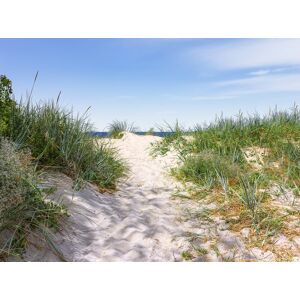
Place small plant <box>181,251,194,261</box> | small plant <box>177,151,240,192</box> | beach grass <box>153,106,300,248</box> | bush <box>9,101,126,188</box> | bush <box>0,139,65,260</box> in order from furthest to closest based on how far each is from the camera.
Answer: small plant <box>177,151,240,192</box> → bush <box>9,101,126,188</box> → beach grass <box>153,106,300,248</box> → small plant <box>181,251,194,261</box> → bush <box>0,139,65,260</box>

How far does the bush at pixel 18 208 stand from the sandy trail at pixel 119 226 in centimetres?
16

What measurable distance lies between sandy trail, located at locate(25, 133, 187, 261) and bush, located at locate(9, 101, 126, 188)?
29 centimetres

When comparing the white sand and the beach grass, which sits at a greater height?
the beach grass

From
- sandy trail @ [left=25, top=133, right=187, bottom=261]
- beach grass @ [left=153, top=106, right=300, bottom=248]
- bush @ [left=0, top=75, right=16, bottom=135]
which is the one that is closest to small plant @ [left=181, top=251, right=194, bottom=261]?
sandy trail @ [left=25, top=133, right=187, bottom=261]

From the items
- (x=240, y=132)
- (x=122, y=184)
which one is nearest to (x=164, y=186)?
(x=122, y=184)

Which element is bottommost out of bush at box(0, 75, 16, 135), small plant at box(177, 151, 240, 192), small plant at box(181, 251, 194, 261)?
small plant at box(181, 251, 194, 261)

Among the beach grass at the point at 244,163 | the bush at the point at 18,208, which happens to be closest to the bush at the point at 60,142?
the bush at the point at 18,208

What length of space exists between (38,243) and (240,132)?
5.44 m

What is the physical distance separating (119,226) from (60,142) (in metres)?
1.77

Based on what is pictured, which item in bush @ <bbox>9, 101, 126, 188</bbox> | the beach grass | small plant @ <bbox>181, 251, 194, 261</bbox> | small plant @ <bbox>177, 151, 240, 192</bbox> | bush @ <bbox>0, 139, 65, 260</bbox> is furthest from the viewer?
small plant @ <bbox>177, 151, 240, 192</bbox>

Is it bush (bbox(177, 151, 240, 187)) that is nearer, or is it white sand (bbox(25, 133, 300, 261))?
white sand (bbox(25, 133, 300, 261))

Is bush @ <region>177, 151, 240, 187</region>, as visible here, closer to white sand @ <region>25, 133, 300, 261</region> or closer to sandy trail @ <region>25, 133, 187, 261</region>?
sandy trail @ <region>25, 133, 187, 261</region>

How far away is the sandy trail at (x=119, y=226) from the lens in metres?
4.09

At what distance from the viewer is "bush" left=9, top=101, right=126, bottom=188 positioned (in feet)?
18.6
